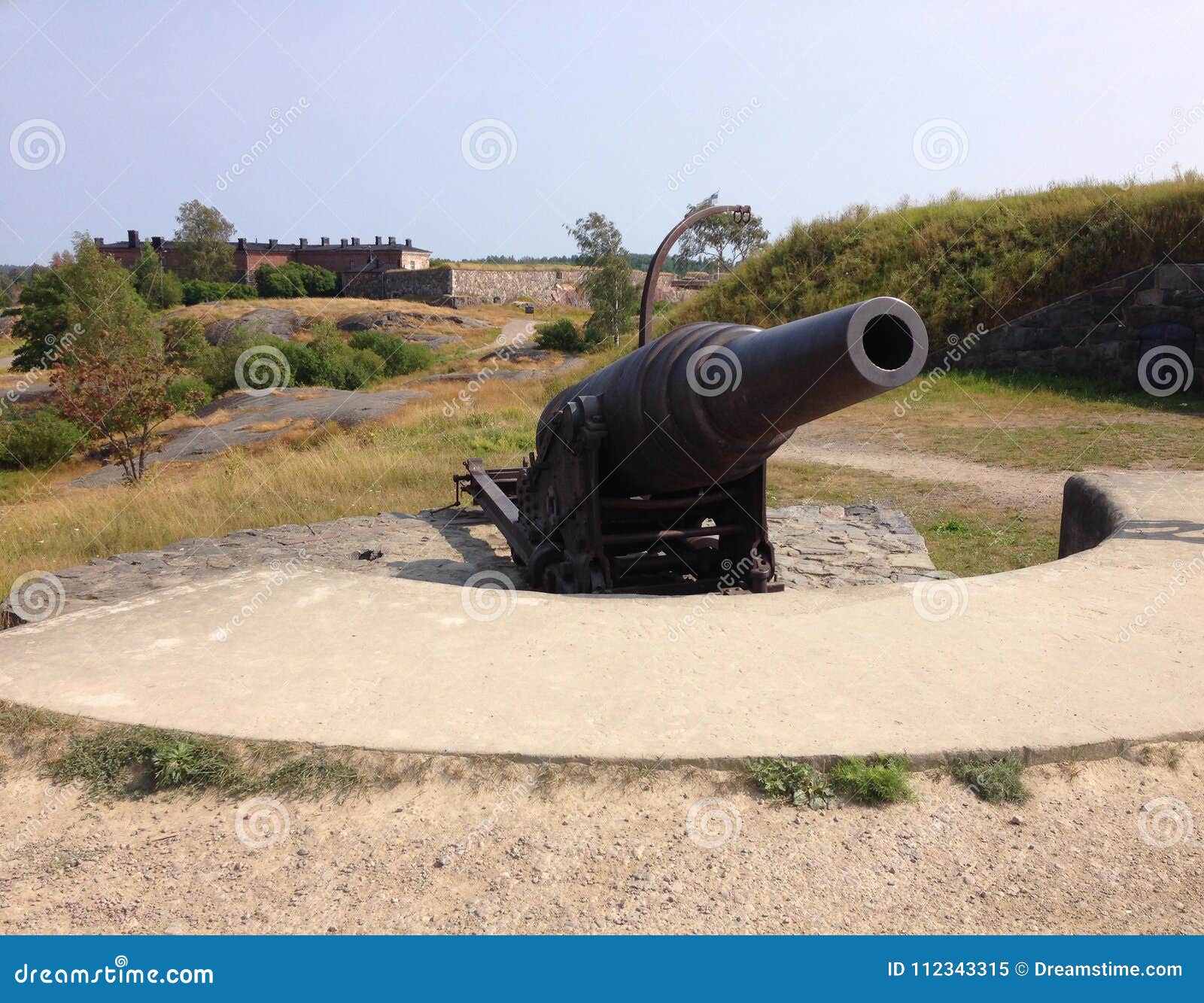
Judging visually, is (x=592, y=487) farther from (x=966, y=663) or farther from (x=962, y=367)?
(x=962, y=367)

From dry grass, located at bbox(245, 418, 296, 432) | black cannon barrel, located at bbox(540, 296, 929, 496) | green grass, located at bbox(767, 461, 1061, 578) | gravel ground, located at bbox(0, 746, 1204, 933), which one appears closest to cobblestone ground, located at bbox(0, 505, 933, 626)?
green grass, located at bbox(767, 461, 1061, 578)

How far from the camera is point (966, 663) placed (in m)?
3.63

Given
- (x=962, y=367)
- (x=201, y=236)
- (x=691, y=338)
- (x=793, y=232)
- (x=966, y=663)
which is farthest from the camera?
(x=201, y=236)

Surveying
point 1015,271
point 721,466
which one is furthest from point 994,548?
point 1015,271

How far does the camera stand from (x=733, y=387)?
4383 mm

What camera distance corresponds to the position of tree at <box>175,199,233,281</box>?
66.9 metres

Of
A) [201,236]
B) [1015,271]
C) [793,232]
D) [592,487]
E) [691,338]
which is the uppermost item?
[201,236]

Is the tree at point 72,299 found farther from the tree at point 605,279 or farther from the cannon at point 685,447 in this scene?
the cannon at point 685,447

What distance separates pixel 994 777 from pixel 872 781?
14.2 inches

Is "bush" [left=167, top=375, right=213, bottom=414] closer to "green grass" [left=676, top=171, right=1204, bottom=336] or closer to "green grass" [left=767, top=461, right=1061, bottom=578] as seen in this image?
"green grass" [left=676, top=171, right=1204, bottom=336]

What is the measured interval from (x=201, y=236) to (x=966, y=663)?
72684mm

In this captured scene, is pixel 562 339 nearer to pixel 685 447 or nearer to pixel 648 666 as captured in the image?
pixel 685 447

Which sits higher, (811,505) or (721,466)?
(721,466)

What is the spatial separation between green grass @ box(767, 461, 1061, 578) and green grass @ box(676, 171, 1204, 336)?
7.97m
